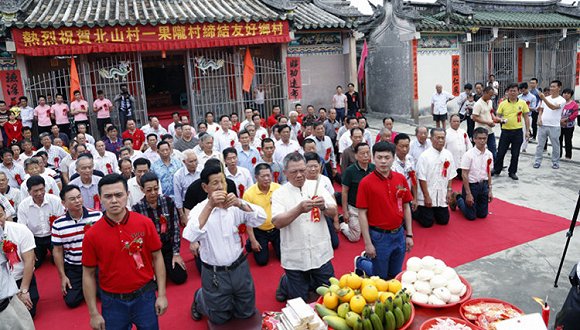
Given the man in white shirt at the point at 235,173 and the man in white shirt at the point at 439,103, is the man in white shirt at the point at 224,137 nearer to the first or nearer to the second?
the man in white shirt at the point at 235,173

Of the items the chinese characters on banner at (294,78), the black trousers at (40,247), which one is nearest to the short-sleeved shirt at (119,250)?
the black trousers at (40,247)

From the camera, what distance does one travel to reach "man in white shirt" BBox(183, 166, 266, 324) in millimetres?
3664

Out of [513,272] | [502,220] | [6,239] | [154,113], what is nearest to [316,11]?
[154,113]

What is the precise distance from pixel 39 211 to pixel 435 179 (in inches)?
203

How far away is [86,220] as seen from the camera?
4.82 meters

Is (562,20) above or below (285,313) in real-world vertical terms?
above

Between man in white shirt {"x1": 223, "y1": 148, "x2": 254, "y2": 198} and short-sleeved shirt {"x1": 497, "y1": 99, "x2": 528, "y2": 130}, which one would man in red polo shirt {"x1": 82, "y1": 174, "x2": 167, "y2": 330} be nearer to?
man in white shirt {"x1": 223, "y1": 148, "x2": 254, "y2": 198}

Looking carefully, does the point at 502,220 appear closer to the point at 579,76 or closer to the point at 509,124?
the point at 509,124

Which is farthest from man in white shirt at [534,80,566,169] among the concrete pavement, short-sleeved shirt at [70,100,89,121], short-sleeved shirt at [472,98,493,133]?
short-sleeved shirt at [70,100,89,121]

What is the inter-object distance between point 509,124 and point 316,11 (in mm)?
6947

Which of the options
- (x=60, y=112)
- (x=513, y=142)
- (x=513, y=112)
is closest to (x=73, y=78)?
(x=60, y=112)

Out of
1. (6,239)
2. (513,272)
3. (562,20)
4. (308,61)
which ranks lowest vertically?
(513,272)

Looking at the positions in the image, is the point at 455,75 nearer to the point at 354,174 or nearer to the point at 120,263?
the point at 354,174

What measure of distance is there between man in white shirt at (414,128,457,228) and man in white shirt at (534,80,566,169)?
344 centimetres
